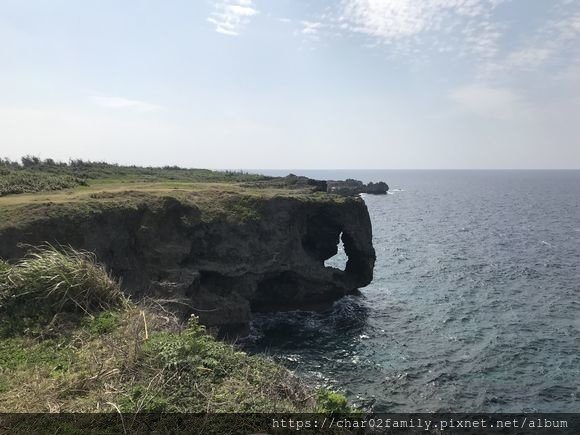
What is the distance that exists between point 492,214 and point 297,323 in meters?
74.2

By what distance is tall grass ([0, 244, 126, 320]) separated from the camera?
10648 mm

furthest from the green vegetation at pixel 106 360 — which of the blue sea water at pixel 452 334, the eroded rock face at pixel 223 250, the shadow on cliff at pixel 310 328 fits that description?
the shadow on cliff at pixel 310 328

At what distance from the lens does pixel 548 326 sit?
31469 mm

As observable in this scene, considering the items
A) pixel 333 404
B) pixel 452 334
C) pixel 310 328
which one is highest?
pixel 333 404

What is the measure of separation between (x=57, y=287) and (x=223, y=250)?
23.0 m

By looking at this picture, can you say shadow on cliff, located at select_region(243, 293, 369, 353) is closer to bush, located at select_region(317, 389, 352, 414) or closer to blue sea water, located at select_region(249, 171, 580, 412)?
blue sea water, located at select_region(249, 171, 580, 412)

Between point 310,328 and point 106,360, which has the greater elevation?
point 106,360

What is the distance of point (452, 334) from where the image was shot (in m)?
30.9

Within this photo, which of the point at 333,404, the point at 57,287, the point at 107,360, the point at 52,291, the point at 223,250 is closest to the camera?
the point at 333,404

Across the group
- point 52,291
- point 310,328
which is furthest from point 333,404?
point 310,328

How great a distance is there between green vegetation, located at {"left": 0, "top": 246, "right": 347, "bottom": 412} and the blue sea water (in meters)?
15.3

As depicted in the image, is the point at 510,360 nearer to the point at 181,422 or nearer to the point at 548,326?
the point at 548,326

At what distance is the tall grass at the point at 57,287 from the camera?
34.9ft

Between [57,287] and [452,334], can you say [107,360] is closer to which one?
[57,287]
